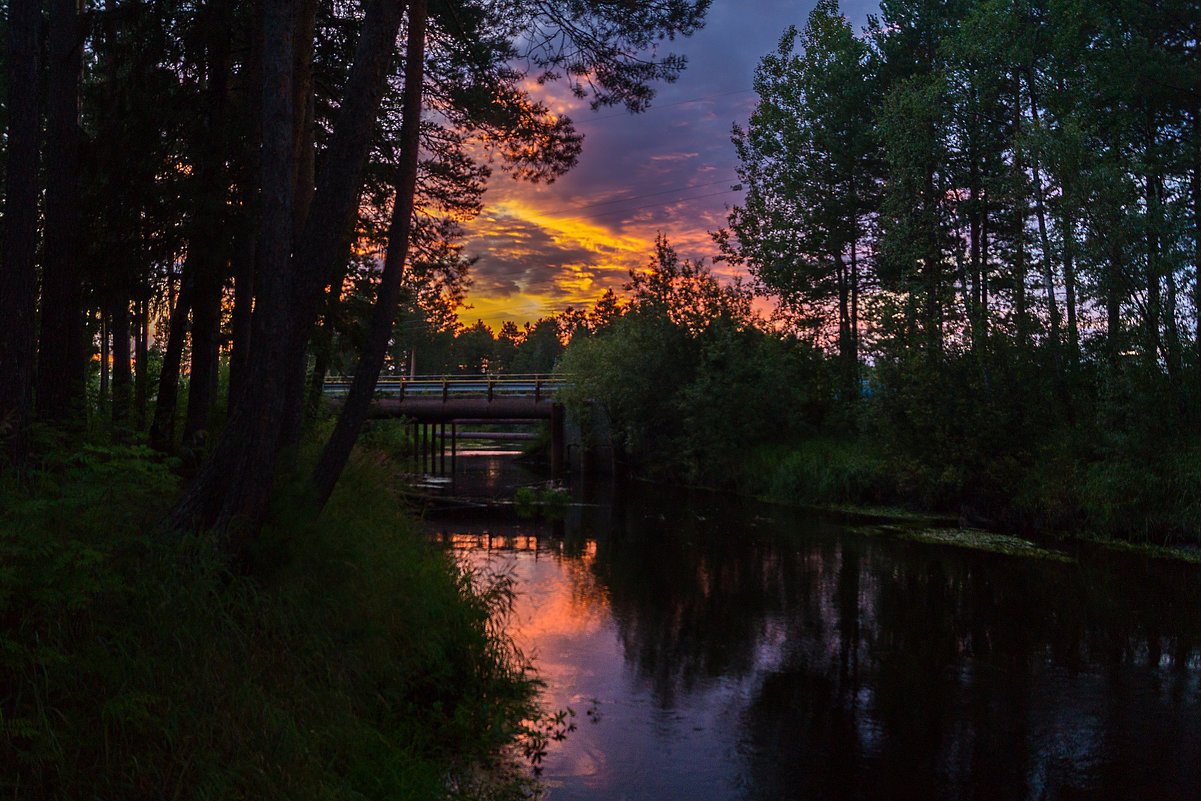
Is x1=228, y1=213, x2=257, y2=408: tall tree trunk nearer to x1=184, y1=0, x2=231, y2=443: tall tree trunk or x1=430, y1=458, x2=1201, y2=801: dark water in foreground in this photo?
x1=184, y1=0, x2=231, y2=443: tall tree trunk

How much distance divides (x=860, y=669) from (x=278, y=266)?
710 cm

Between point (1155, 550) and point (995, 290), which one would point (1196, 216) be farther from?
point (1155, 550)

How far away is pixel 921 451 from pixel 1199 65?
34.0ft

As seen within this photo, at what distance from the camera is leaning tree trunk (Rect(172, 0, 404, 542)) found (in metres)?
5.88

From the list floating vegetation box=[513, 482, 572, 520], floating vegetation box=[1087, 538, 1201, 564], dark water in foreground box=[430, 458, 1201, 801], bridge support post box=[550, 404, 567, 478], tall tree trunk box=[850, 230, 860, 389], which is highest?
tall tree trunk box=[850, 230, 860, 389]

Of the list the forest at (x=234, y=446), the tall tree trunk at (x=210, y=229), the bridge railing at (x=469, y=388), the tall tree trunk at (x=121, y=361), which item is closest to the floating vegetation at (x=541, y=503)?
the forest at (x=234, y=446)

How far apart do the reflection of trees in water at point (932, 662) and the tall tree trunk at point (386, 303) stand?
3.82m

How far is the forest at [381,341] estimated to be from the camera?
454 centimetres

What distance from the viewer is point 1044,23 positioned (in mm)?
20547

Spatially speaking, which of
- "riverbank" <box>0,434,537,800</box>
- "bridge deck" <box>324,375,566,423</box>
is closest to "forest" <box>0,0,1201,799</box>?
"riverbank" <box>0,434,537,800</box>

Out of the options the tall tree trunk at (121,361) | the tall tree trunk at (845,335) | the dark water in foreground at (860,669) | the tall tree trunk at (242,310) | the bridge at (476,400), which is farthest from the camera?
the bridge at (476,400)

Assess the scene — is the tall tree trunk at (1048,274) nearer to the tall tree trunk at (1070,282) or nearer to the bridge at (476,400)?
the tall tree trunk at (1070,282)

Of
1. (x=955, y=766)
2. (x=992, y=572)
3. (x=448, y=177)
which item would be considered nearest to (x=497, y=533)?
(x=448, y=177)

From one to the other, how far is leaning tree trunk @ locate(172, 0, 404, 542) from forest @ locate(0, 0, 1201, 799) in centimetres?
3
